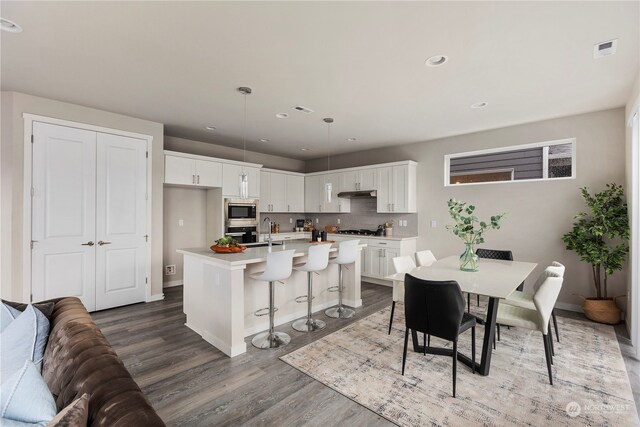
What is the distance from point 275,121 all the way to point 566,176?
168 inches

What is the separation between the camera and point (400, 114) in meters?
4.09

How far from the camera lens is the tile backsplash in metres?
5.84

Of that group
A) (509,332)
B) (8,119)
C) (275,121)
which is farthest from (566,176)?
(8,119)

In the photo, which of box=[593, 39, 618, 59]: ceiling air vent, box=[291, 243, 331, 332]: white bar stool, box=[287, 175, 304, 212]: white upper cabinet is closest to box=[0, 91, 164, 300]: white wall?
box=[291, 243, 331, 332]: white bar stool

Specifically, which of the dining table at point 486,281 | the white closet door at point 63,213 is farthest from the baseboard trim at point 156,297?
the dining table at point 486,281

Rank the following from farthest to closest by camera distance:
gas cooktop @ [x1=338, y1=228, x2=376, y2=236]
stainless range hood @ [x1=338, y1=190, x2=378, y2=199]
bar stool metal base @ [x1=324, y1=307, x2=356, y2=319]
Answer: gas cooktop @ [x1=338, y1=228, x2=376, y2=236]
stainless range hood @ [x1=338, y1=190, x2=378, y2=199]
bar stool metal base @ [x1=324, y1=307, x2=356, y2=319]

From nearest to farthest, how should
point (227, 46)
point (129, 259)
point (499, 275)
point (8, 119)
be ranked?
1. point (227, 46)
2. point (499, 275)
3. point (8, 119)
4. point (129, 259)

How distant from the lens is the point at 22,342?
1.41 meters

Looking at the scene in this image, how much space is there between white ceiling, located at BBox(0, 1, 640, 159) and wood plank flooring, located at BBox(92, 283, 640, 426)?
8.96 ft

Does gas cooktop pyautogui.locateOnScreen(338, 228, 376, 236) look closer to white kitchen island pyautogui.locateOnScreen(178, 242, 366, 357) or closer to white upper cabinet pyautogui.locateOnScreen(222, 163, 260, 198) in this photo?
white kitchen island pyautogui.locateOnScreen(178, 242, 366, 357)

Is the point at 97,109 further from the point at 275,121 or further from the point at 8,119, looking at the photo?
the point at 275,121

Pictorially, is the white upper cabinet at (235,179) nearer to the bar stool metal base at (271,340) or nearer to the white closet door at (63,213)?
the white closet door at (63,213)

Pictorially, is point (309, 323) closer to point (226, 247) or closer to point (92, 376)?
point (226, 247)

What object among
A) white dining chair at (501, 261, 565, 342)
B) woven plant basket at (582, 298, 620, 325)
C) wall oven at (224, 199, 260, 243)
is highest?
wall oven at (224, 199, 260, 243)
